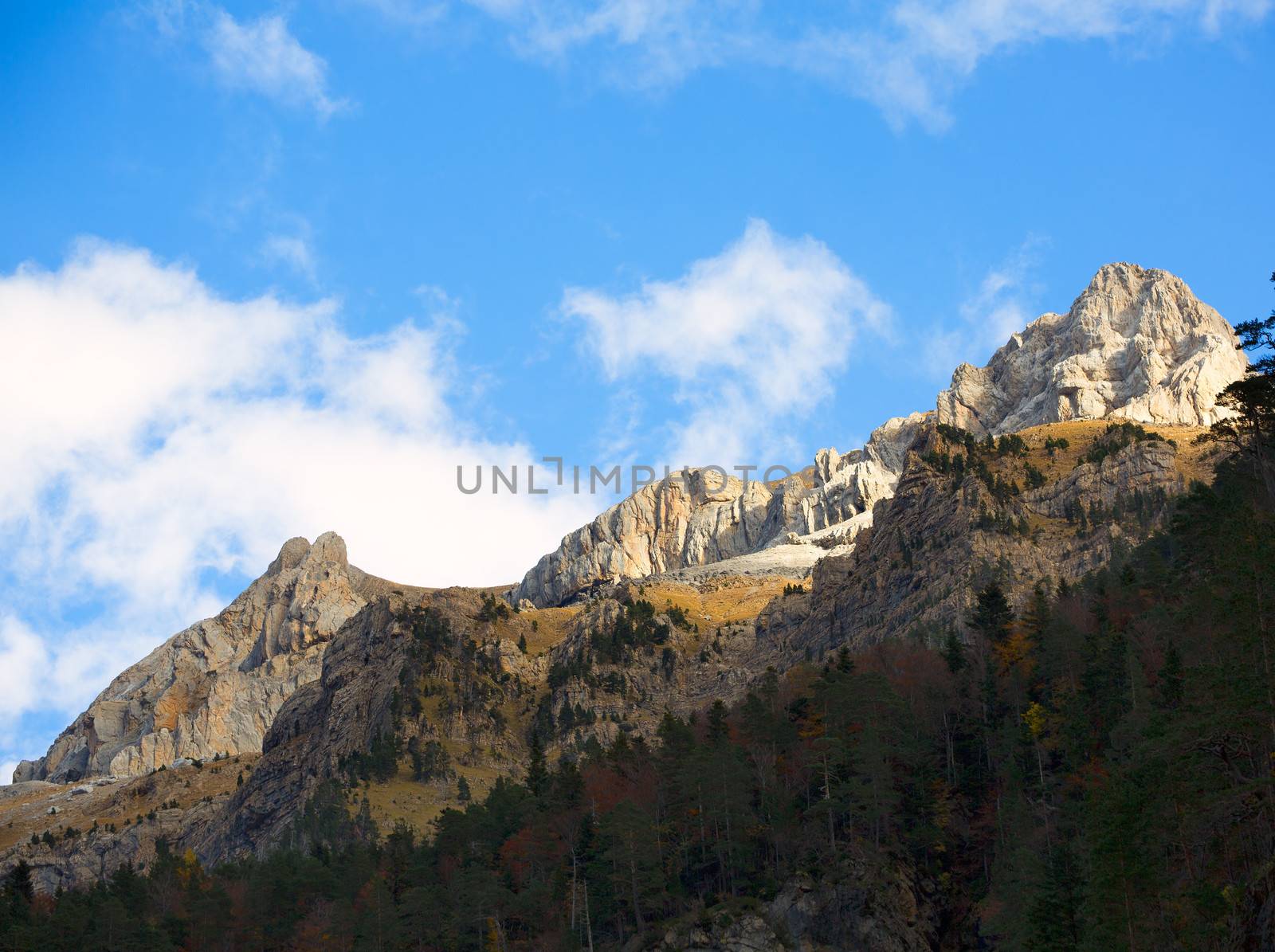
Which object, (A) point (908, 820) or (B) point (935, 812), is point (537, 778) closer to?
(A) point (908, 820)

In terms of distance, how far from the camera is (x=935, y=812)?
107062mm

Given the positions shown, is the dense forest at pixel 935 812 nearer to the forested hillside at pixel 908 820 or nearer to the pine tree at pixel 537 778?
the forested hillside at pixel 908 820

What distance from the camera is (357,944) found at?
110875 mm

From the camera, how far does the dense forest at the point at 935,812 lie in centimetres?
6481

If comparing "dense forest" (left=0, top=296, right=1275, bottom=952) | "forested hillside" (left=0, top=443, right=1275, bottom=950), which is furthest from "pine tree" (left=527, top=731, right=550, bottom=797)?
"forested hillside" (left=0, top=443, right=1275, bottom=950)

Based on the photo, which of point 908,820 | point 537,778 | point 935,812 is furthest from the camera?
point 537,778

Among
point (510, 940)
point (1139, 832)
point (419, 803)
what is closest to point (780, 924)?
point (510, 940)

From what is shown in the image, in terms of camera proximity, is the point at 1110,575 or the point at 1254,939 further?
the point at 1110,575

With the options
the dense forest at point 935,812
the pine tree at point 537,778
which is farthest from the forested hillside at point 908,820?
the pine tree at point 537,778

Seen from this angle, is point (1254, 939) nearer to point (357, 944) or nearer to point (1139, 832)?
point (1139, 832)

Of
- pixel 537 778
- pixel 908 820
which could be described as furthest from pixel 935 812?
pixel 537 778

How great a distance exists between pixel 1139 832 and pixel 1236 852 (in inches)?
173

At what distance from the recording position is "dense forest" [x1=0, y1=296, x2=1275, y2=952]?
64812 millimetres

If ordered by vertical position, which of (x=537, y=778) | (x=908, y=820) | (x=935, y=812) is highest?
(x=537, y=778)
